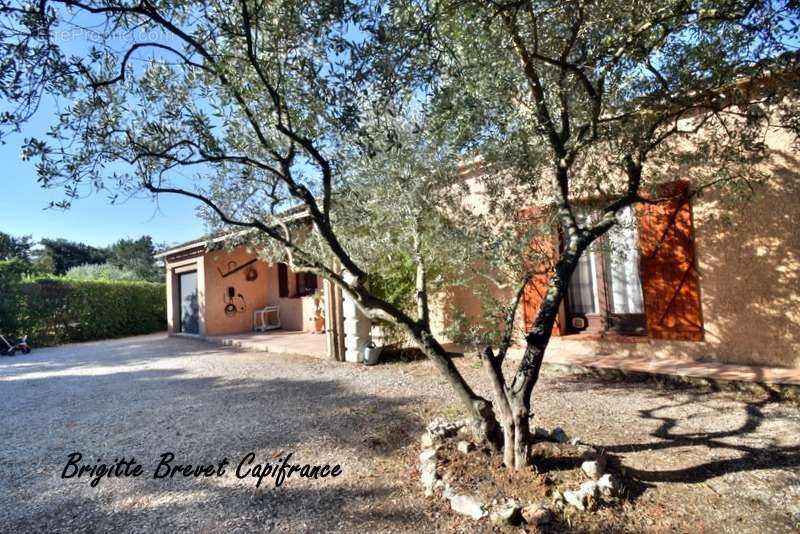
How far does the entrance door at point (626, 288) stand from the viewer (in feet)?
23.7

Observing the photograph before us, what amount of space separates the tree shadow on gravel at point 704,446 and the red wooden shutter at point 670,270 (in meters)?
1.19

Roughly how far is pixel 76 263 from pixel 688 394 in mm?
49590

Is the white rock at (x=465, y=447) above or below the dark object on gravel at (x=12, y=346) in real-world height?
below

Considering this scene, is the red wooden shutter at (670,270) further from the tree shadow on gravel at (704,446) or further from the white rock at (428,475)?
the white rock at (428,475)

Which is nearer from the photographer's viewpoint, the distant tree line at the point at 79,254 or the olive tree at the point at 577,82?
the olive tree at the point at 577,82

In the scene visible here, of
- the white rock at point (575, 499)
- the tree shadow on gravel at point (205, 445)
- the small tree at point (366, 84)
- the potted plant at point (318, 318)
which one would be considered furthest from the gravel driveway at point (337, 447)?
the potted plant at point (318, 318)

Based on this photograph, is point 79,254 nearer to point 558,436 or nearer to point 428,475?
point 428,475

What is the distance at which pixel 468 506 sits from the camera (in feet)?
9.91

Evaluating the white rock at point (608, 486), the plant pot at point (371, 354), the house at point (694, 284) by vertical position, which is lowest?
the white rock at point (608, 486)

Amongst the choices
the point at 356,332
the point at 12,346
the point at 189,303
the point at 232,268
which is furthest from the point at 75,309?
the point at 356,332

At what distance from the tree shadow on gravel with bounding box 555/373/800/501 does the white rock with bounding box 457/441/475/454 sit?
3.97 ft

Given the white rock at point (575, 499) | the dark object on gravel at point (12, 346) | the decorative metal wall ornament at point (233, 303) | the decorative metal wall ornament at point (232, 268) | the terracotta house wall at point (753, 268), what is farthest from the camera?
the decorative metal wall ornament at point (233, 303)

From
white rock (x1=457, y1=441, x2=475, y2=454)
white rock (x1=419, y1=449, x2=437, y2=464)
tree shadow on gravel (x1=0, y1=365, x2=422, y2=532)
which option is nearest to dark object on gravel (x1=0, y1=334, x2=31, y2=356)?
tree shadow on gravel (x1=0, y1=365, x2=422, y2=532)

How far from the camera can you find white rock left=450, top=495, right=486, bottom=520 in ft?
9.69
